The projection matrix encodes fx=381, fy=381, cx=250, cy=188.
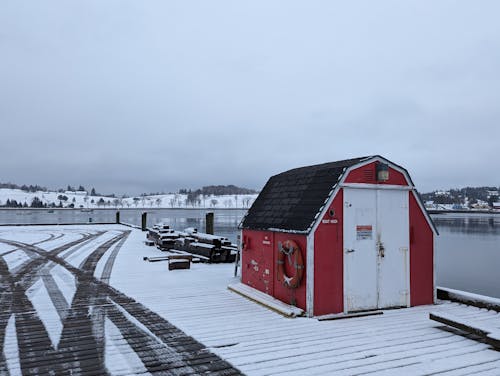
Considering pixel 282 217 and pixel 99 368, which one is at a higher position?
pixel 282 217

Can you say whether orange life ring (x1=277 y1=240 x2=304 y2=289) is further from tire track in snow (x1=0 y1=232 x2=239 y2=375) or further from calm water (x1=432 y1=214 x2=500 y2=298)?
calm water (x1=432 y1=214 x2=500 y2=298)

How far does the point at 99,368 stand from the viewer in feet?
15.8

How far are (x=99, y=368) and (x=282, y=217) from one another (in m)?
4.67

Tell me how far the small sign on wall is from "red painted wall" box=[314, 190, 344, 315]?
1.40ft

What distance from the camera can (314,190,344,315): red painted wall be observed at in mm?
7188

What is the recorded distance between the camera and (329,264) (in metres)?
7.32

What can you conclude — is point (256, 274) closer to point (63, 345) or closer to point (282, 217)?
point (282, 217)

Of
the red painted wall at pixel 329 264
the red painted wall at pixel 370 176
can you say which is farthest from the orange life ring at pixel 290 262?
the red painted wall at pixel 370 176

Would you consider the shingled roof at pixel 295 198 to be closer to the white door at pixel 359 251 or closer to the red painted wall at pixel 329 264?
the red painted wall at pixel 329 264

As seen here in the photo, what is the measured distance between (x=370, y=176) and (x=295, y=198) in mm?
1672

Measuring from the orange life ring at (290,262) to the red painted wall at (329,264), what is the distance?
0.30 m

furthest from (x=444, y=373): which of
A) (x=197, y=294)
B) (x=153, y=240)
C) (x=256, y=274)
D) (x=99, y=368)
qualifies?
(x=153, y=240)

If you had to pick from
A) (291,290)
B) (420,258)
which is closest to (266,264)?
(291,290)

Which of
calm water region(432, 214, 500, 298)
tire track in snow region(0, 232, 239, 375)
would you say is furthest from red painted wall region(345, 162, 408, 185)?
calm water region(432, 214, 500, 298)
